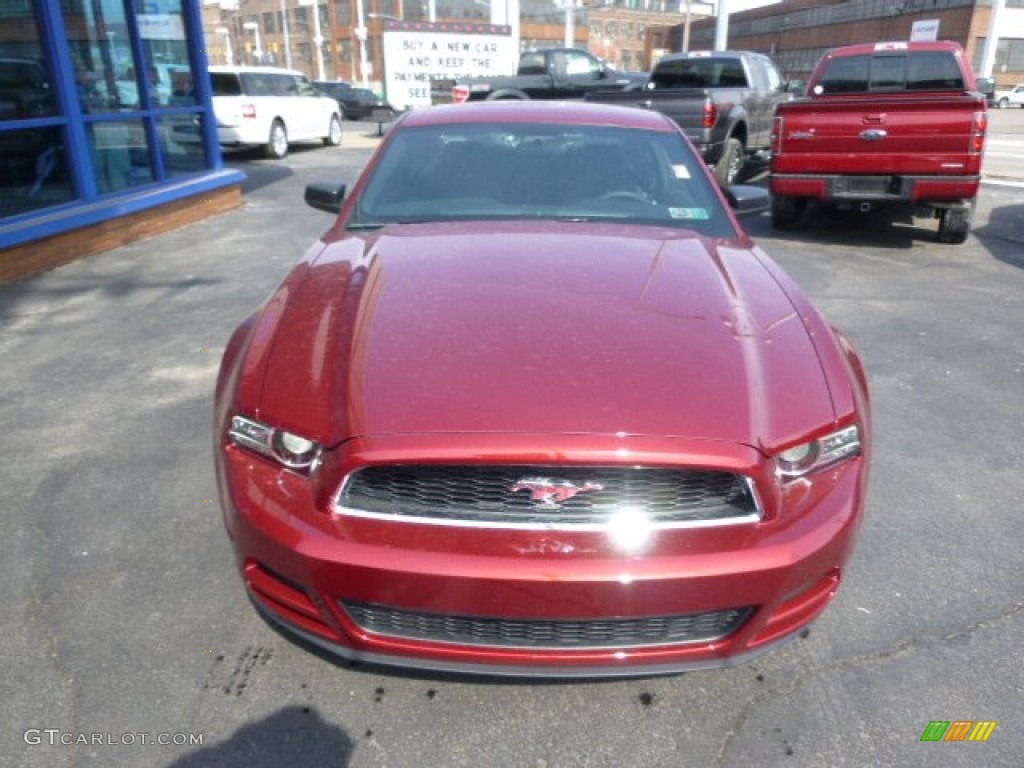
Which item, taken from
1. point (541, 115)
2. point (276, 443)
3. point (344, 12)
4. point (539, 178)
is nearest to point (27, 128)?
point (541, 115)

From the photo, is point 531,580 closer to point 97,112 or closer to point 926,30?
point 97,112

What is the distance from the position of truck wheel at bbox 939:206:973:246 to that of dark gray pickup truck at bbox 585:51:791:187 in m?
2.70

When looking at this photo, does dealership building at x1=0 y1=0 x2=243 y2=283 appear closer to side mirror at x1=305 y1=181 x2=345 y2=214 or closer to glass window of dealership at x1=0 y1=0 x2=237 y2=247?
glass window of dealership at x1=0 y1=0 x2=237 y2=247

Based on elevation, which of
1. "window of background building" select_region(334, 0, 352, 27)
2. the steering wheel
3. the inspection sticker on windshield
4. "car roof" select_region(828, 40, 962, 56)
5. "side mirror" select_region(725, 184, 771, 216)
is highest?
"window of background building" select_region(334, 0, 352, 27)

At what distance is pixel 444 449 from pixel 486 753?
855 mm

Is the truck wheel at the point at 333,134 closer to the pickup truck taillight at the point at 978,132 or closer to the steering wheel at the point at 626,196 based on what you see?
the pickup truck taillight at the point at 978,132

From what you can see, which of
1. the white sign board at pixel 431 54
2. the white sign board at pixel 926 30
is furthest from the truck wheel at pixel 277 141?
the white sign board at pixel 926 30

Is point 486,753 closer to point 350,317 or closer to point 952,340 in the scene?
point 350,317

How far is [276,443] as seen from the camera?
207cm

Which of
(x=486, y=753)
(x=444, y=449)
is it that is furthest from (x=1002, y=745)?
(x=444, y=449)

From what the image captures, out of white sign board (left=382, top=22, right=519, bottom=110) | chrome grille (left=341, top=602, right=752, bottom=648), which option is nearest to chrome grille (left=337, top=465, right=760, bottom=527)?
chrome grille (left=341, top=602, right=752, bottom=648)

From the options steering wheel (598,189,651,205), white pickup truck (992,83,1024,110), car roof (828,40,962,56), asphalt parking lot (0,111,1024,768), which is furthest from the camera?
white pickup truck (992,83,1024,110)

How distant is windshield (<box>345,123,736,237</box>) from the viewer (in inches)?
136

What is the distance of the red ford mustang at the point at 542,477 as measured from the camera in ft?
6.14
